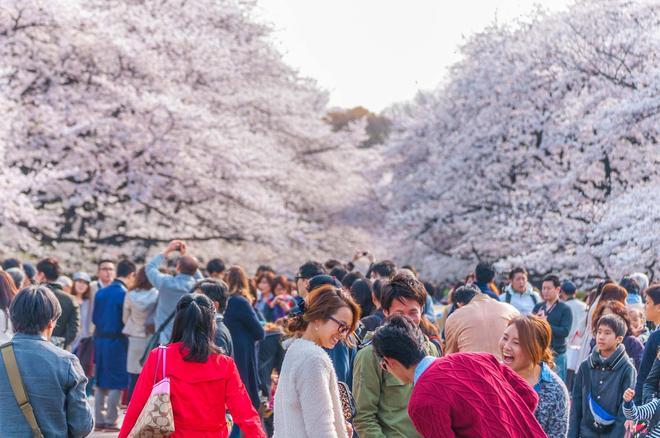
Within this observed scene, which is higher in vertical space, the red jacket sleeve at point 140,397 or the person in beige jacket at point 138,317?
the red jacket sleeve at point 140,397

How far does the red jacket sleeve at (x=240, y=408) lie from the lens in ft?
17.6

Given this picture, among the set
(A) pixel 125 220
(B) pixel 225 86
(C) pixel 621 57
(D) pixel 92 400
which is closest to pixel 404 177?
(B) pixel 225 86

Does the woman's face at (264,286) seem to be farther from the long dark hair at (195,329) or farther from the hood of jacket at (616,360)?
the long dark hair at (195,329)

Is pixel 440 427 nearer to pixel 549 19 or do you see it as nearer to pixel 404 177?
pixel 549 19

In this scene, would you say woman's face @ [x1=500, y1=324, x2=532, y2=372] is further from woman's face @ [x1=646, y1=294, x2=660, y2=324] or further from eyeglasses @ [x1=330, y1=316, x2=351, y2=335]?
woman's face @ [x1=646, y1=294, x2=660, y2=324]

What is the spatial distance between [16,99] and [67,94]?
1471mm

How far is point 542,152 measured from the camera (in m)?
26.2

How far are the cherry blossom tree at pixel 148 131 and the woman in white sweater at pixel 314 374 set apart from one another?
16.1 metres

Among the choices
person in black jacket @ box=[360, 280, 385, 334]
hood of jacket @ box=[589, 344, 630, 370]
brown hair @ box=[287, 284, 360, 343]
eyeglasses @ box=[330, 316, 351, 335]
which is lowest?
hood of jacket @ box=[589, 344, 630, 370]

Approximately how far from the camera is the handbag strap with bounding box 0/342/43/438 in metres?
5.32

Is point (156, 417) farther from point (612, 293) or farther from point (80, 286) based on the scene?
point (80, 286)

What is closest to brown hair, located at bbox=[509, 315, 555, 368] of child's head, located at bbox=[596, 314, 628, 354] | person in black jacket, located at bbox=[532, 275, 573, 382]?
child's head, located at bbox=[596, 314, 628, 354]

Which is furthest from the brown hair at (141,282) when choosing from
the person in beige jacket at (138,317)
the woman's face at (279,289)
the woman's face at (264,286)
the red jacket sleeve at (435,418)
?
the red jacket sleeve at (435,418)

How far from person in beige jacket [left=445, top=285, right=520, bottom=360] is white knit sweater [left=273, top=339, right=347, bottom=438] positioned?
1.12 metres
